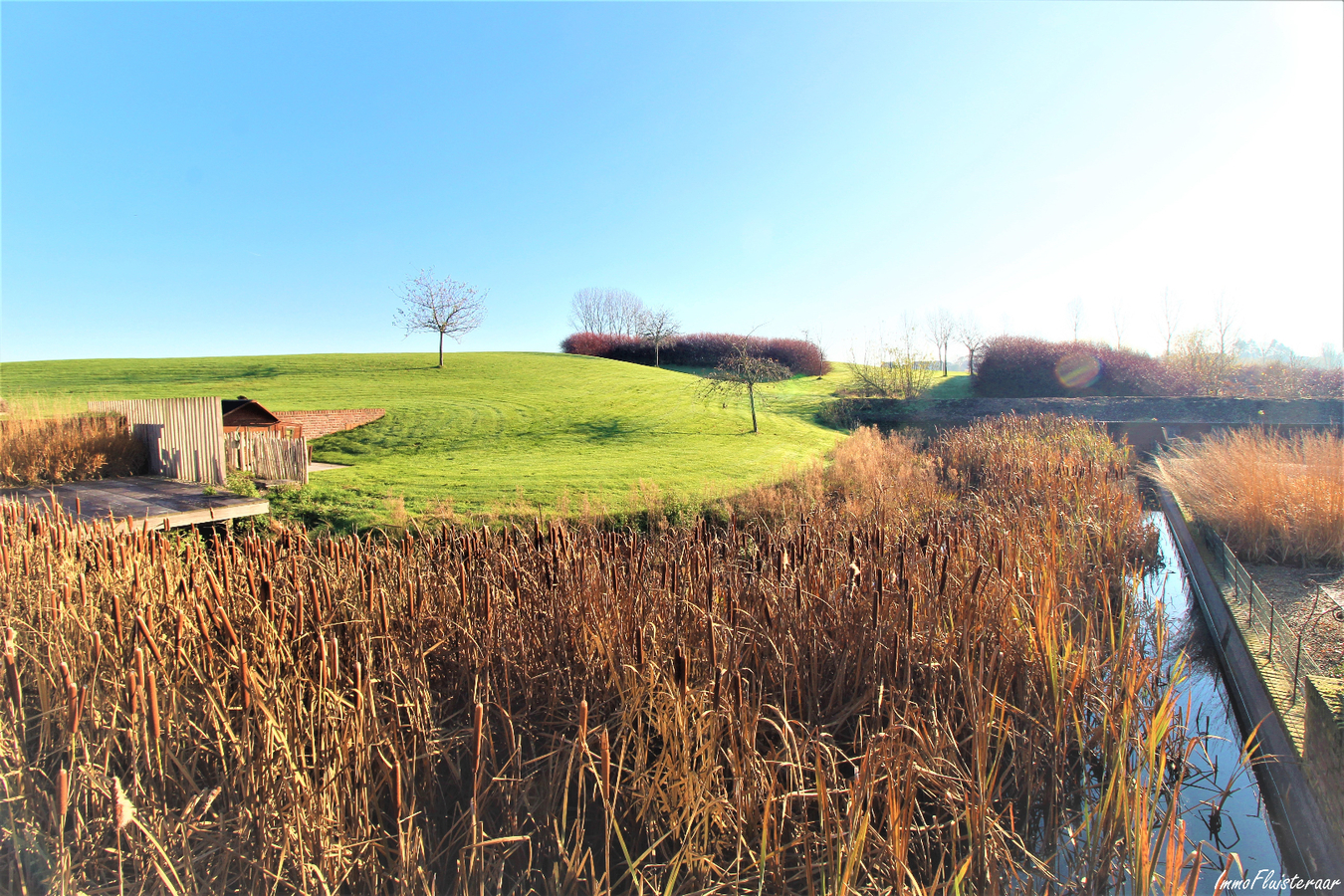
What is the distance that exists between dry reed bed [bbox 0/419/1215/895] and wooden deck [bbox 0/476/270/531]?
Answer: 3961mm

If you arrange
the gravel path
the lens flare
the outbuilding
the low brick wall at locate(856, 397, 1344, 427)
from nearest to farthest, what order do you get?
the gravel path < the outbuilding < the low brick wall at locate(856, 397, 1344, 427) < the lens flare

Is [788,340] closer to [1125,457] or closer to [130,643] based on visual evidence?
[1125,457]

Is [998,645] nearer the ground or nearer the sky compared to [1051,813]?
nearer the sky

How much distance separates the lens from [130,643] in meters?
2.62

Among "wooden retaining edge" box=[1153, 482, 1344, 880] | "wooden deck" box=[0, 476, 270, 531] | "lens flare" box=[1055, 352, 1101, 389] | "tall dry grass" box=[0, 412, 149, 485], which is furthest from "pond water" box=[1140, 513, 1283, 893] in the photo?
"lens flare" box=[1055, 352, 1101, 389]

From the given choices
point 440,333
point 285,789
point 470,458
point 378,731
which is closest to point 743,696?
point 378,731

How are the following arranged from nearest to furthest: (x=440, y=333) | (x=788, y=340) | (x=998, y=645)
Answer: (x=998, y=645)
(x=440, y=333)
(x=788, y=340)

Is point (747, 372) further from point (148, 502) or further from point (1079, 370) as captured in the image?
point (1079, 370)

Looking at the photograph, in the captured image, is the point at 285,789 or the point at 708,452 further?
the point at 708,452

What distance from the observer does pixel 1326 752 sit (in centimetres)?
251

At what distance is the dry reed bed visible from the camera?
1.76m

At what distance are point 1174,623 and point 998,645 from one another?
3.54 m

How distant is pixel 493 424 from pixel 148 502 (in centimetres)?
1132

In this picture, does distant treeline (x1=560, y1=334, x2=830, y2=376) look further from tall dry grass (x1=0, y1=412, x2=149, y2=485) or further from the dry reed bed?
the dry reed bed
